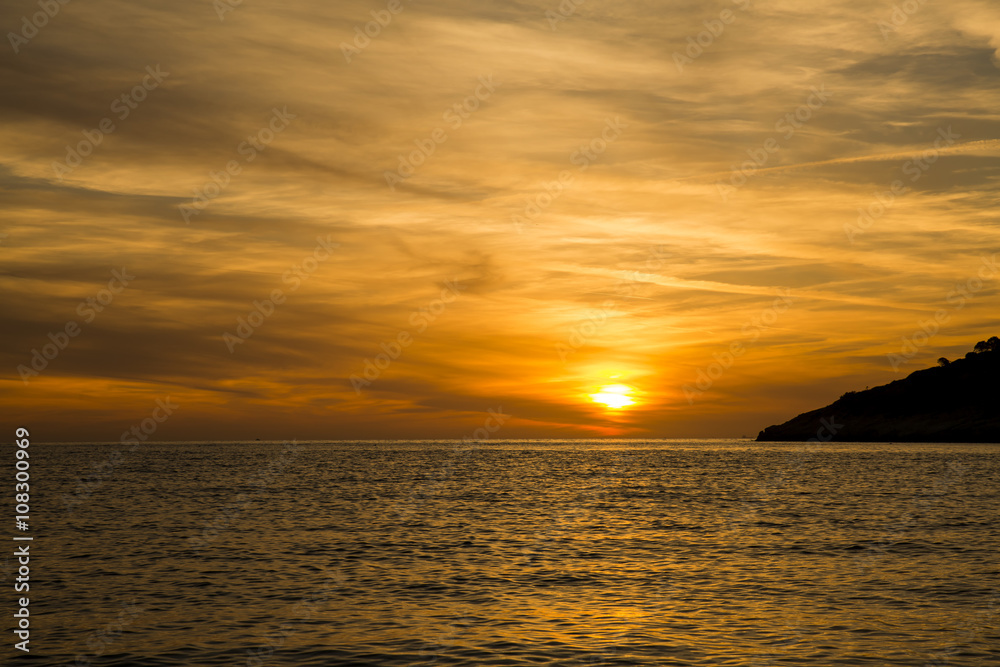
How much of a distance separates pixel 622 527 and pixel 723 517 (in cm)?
817

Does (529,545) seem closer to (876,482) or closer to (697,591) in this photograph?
(697,591)

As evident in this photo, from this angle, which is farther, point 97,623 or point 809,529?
point 809,529

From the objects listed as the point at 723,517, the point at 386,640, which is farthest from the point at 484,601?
the point at 723,517

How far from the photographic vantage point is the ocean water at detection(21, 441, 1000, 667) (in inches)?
792

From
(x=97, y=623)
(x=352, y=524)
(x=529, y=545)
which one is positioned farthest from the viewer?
(x=352, y=524)

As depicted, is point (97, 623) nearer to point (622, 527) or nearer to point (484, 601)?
point (484, 601)

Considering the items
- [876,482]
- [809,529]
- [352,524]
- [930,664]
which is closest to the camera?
[930,664]

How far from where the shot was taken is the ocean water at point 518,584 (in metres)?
20.1

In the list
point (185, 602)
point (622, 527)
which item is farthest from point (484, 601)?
point (622, 527)

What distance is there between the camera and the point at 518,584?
2808 centimetres

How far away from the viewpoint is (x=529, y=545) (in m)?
37.8

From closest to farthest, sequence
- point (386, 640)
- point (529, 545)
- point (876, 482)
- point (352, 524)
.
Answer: point (386, 640) < point (529, 545) < point (352, 524) < point (876, 482)

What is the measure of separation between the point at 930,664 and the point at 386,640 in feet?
43.4

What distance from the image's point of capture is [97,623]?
23094 mm
